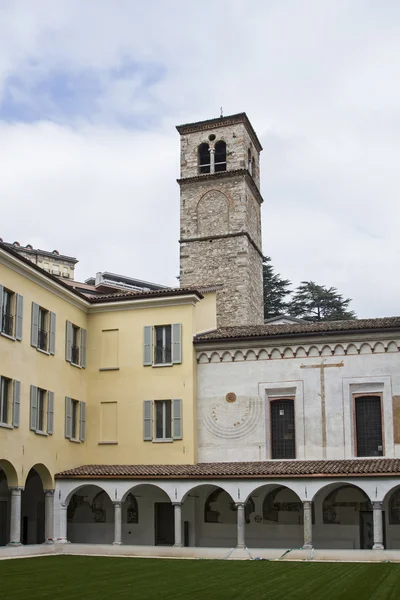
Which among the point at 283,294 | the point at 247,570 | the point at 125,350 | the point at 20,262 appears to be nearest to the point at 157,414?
the point at 125,350

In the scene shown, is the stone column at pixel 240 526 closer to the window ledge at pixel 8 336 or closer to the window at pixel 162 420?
the window at pixel 162 420

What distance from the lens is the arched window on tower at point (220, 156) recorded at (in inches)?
1853

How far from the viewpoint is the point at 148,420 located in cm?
3161

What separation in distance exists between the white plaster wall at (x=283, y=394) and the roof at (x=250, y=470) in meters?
0.63

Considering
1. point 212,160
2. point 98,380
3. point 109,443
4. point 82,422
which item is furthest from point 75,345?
point 212,160

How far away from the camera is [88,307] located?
109ft

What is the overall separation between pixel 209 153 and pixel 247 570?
2913 centimetres

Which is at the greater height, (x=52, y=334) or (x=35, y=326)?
(x=35, y=326)

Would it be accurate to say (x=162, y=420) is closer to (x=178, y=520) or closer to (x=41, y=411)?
(x=178, y=520)

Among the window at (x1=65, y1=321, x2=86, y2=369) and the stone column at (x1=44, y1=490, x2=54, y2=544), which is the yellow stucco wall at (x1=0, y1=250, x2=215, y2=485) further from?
the stone column at (x1=44, y1=490, x2=54, y2=544)

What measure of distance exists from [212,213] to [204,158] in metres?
3.72

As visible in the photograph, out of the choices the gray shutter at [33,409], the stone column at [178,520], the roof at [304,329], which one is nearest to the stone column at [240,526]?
the stone column at [178,520]

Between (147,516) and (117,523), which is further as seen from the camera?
(147,516)

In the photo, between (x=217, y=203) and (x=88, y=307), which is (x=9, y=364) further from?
(x=217, y=203)
